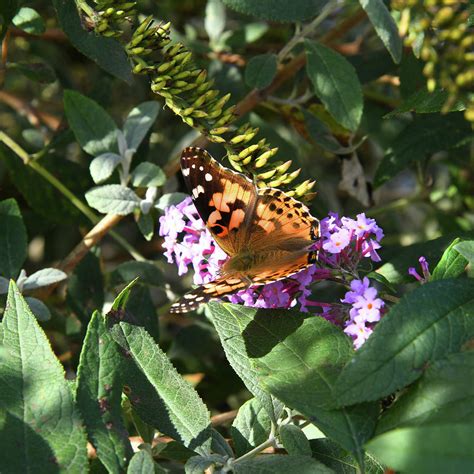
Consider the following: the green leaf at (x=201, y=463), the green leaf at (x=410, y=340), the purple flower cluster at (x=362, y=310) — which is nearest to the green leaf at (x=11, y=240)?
the green leaf at (x=201, y=463)

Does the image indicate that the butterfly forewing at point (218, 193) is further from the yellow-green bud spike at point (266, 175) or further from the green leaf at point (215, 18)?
the green leaf at point (215, 18)

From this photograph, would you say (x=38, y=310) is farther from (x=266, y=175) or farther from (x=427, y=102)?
(x=427, y=102)

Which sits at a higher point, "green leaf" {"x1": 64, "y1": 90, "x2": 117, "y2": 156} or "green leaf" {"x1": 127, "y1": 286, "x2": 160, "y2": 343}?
"green leaf" {"x1": 64, "y1": 90, "x2": 117, "y2": 156}

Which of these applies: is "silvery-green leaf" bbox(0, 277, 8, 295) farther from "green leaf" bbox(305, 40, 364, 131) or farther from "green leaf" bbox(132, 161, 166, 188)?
"green leaf" bbox(305, 40, 364, 131)

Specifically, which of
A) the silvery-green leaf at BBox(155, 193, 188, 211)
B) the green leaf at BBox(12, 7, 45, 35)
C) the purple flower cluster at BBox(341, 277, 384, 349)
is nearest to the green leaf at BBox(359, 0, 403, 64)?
the purple flower cluster at BBox(341, 277, 384, 349)

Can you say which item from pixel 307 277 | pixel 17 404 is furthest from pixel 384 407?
pixel 17 404
